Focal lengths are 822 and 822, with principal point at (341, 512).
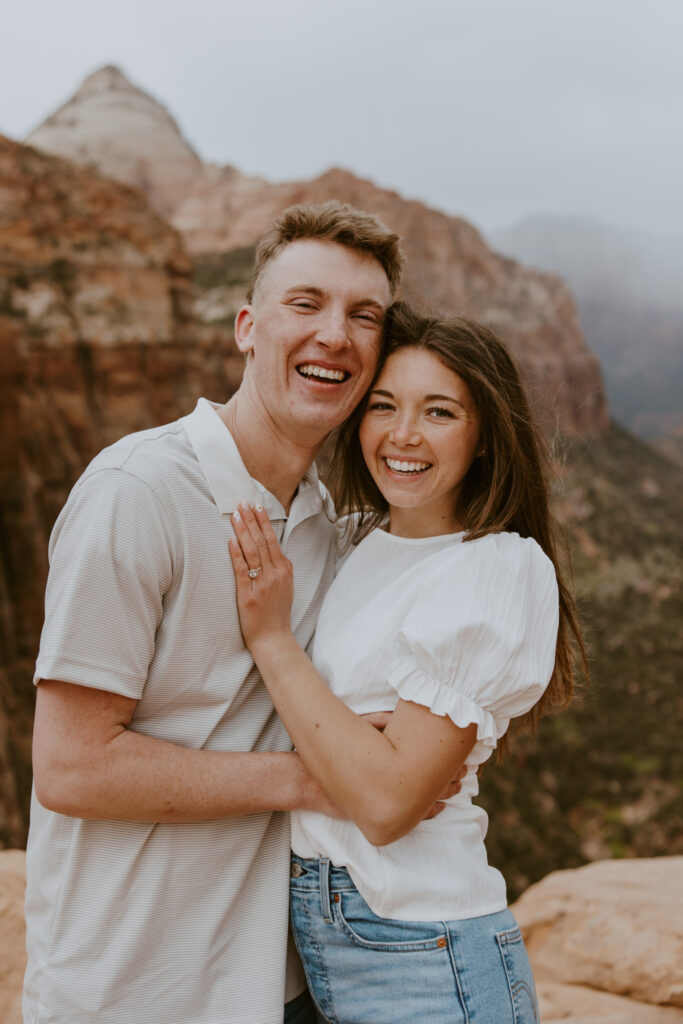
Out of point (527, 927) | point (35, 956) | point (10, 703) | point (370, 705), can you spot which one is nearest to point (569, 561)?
point (370, 705)

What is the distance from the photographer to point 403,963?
7.11 feet

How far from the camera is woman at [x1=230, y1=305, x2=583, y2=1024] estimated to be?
213cm

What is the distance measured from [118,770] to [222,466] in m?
0.89

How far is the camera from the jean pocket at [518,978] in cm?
218

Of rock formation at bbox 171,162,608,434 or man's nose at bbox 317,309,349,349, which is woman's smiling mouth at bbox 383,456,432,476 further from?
rock formation at bbox 171,162,608,434

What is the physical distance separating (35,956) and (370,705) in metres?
1.13

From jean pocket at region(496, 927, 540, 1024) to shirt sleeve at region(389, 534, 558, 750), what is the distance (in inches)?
21.4

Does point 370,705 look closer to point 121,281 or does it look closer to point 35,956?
point 35,956

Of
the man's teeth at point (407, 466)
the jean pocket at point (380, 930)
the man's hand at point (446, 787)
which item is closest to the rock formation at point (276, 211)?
the man's teeth at point (407, 466)

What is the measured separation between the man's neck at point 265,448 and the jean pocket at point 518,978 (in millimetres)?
1431

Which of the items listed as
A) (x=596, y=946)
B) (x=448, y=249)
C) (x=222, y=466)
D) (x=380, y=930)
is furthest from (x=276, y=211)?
(x=380, y=930)

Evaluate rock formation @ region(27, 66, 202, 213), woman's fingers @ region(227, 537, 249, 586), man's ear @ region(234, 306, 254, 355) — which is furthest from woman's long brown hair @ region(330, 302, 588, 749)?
rock formation @ region(27, 66, 202, 213)

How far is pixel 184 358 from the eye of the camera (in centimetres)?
2405

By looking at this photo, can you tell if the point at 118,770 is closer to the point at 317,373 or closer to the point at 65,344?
the point at 317,373
